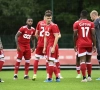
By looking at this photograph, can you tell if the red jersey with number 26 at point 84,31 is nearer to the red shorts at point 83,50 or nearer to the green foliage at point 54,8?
the red shorts at point 83,50

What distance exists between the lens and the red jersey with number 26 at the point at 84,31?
50.0 feet

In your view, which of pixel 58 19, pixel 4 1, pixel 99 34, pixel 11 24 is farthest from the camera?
pixel 4 1

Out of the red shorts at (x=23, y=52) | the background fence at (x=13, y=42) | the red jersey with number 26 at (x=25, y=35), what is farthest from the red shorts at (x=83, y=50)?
the background fence at (x=13, y=42)

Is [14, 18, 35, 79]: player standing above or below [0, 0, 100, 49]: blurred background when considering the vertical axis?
below

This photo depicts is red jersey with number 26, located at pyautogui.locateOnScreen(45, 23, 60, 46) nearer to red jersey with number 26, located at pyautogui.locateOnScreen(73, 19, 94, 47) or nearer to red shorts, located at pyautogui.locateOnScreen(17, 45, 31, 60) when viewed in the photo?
red jersey with number 26, located at pyautogui.locateOnScreen(73, 19, 94, 47)

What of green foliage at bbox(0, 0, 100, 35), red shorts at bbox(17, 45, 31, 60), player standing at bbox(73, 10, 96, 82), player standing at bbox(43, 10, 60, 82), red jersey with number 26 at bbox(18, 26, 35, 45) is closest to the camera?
player standing at bbox(43, 10, 60, 82)

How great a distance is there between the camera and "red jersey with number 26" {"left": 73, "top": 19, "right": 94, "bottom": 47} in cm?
1523

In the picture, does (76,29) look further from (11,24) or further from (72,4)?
(72,4)

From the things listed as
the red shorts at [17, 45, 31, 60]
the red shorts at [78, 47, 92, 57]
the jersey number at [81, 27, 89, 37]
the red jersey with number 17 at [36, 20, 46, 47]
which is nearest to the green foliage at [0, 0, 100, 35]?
the red shorts at [17, 45, 31, 60]

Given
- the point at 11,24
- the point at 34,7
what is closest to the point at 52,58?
the point at 11,24

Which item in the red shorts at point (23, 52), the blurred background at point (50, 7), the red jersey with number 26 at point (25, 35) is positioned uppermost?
the blurred background at point (50, 7)

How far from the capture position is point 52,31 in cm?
1518

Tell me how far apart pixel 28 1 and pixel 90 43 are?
27.4 m

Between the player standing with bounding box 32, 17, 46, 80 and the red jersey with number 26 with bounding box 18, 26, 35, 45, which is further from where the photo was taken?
the red jersey with number 26 with bounding box 18, 26, 35, 45
